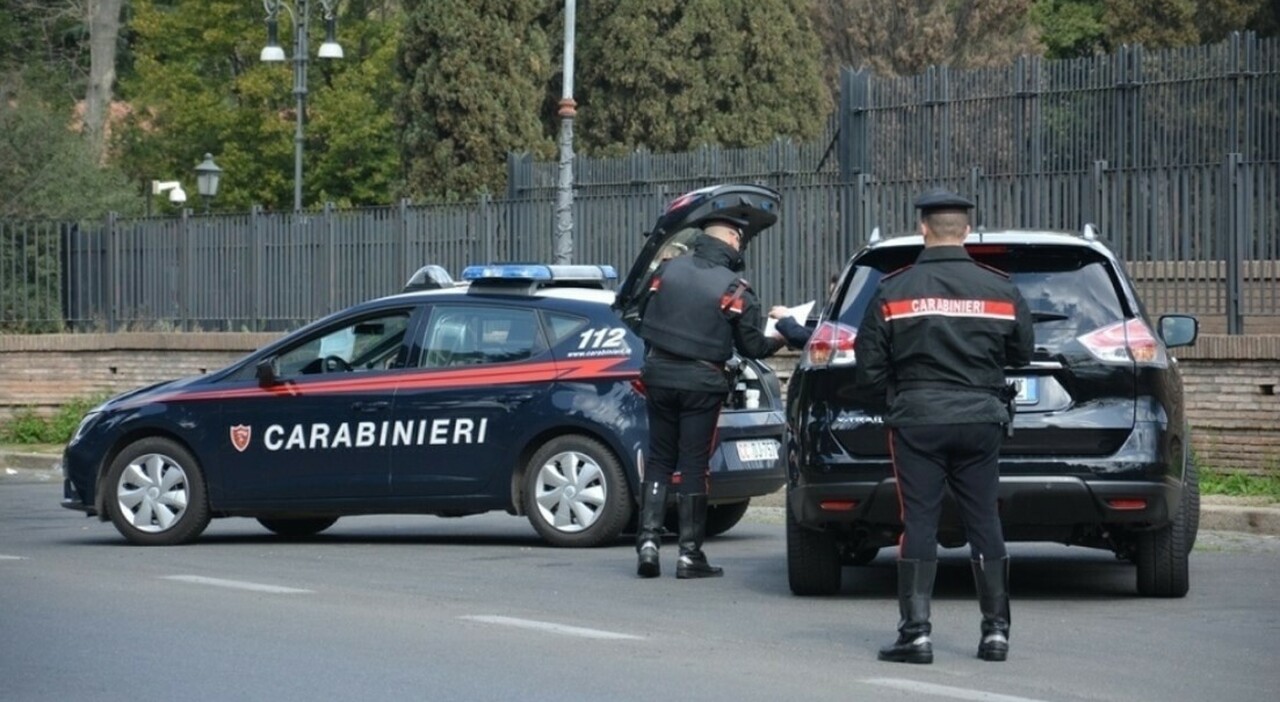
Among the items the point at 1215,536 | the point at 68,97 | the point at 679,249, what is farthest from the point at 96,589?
the point at 68,97

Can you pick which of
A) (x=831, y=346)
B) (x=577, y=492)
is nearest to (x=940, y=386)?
(x=831, y=346)

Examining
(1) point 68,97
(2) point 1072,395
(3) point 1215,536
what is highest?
(1) point 68,97

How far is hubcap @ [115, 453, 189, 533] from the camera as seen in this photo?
13922 millimetres

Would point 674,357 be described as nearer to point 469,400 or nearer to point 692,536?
point 692,536

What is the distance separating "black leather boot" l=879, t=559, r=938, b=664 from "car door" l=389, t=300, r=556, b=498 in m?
5.08

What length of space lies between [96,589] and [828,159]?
→ 33.6ft

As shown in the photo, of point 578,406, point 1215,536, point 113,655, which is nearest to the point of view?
point 113,655

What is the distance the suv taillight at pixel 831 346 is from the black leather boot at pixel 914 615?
176 centimetres

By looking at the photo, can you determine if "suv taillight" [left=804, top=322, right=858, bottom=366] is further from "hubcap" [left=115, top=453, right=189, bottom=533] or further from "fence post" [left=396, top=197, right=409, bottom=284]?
"fence post" [left=396, top=197, right=409, bottom=284]

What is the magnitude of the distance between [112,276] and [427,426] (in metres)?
13.7

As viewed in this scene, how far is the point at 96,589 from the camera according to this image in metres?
11.3

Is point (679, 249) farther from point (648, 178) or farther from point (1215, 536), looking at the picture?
point (648, 178)

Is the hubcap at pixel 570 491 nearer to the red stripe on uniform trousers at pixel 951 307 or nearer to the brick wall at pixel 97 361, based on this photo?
the red stripe on uniform trousers at pixel 951 307

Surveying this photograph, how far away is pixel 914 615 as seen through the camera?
28.1ft
